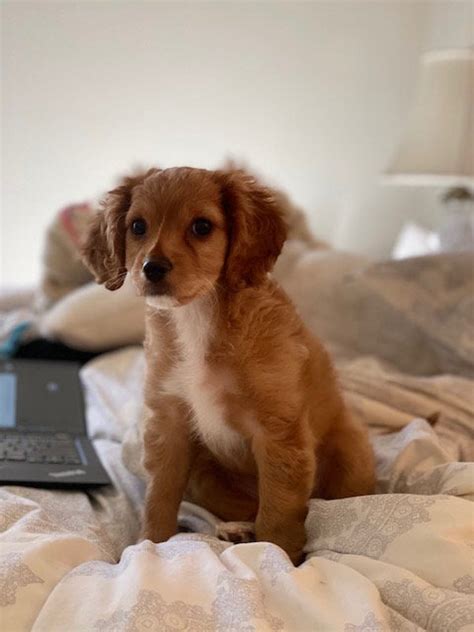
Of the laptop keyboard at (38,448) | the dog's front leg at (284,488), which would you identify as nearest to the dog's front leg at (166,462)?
the dog's front leg at (284,488)

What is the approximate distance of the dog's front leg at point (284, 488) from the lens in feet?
3.85

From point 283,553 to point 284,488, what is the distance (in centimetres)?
18

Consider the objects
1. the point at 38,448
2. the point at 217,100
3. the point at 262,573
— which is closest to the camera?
the point at 262,573

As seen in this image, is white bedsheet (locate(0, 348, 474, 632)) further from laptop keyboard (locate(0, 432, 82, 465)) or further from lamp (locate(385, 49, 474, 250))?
lamp (locate(385, 49, 474, 250))

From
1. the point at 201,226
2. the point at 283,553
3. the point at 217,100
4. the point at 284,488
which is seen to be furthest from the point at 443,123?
the point at 283,553

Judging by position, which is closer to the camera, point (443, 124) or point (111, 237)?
point (111, 237)

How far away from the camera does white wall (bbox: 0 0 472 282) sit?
377cm

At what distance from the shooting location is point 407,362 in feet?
6.93

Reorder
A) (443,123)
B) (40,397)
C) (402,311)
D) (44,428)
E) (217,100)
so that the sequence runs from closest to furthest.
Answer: (44,428) < (40,397) < (402,311) < (443,123) < (217,100)

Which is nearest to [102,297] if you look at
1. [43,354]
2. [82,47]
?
[43,354]

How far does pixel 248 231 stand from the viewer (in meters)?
1.18

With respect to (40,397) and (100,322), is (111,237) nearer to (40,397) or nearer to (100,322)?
(40,397)

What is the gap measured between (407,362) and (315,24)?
240 cm

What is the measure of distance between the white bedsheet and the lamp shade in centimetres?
191
